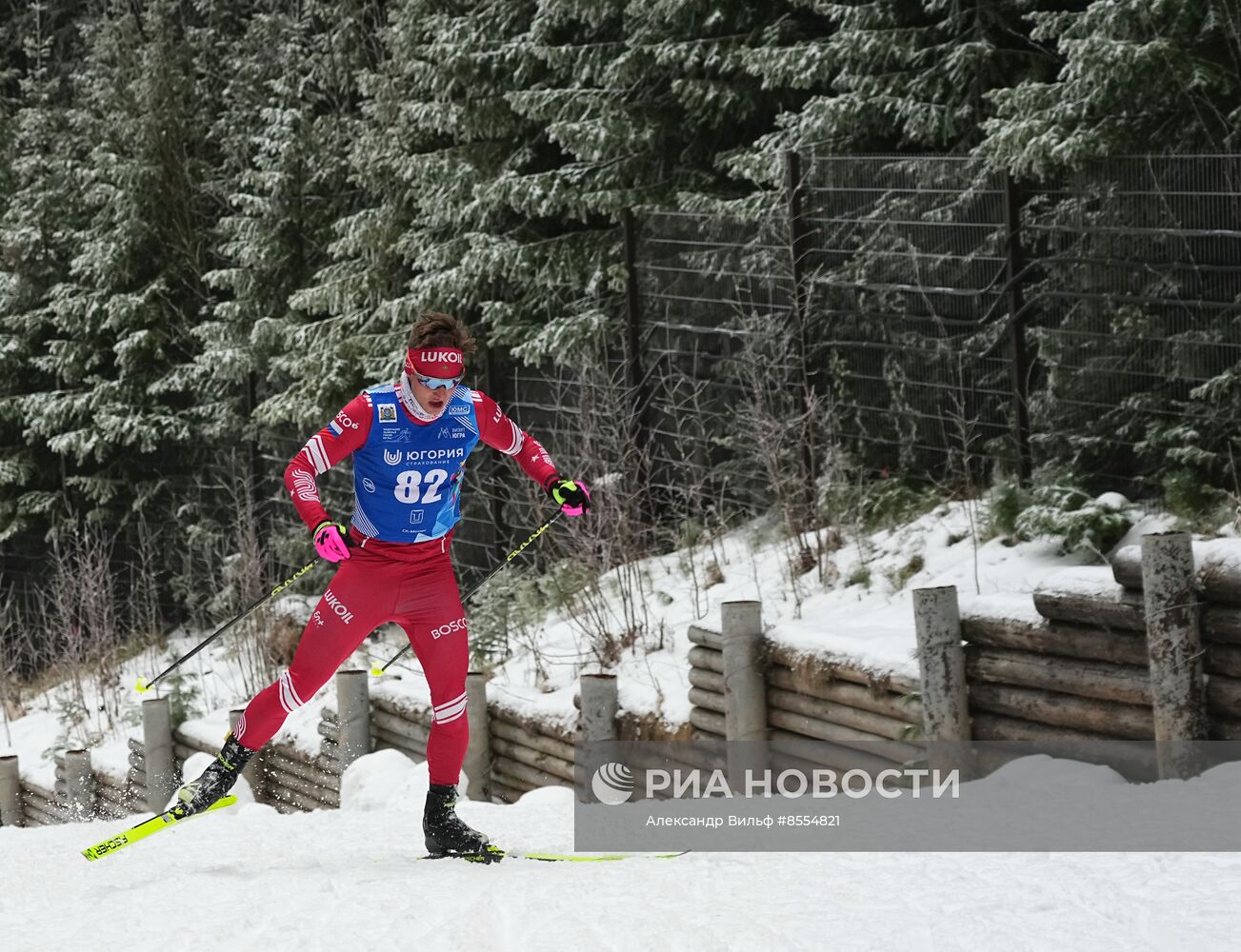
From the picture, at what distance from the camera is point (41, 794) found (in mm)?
13367

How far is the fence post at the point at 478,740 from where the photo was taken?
957 centimetres

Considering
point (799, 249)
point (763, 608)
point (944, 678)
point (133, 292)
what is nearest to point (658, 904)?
point (944, 678)

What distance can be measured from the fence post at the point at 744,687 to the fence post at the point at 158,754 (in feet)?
18.5

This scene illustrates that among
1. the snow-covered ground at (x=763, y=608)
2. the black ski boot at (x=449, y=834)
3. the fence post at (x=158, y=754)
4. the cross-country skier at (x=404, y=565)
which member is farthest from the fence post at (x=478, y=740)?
the fence post at (x=158, y=754)

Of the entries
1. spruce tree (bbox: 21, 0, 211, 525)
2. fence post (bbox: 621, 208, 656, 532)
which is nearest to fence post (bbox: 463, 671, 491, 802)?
fence post (bbox: 621, 208, 656, 532)

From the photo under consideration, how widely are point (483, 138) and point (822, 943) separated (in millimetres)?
12180

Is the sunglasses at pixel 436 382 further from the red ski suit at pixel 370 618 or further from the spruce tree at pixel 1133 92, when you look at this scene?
the spruce tree at pixel 1133 92

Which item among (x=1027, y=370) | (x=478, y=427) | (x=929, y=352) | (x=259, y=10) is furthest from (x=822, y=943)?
(x=259, y=10)

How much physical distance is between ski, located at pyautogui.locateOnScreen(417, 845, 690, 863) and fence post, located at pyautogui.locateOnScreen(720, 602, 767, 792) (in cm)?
169

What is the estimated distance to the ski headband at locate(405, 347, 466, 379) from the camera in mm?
6559

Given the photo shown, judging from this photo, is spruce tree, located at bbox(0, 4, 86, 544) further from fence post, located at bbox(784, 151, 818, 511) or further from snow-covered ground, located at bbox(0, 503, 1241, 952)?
snow-covered ground, located at bbox(0, 503, 1241, 952)

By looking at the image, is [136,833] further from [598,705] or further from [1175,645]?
[1175,645]

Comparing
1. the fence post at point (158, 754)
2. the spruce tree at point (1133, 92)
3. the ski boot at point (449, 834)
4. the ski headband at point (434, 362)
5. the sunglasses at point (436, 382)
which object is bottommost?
the fence post at point (158, 754)

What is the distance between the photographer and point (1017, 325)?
10.1m
